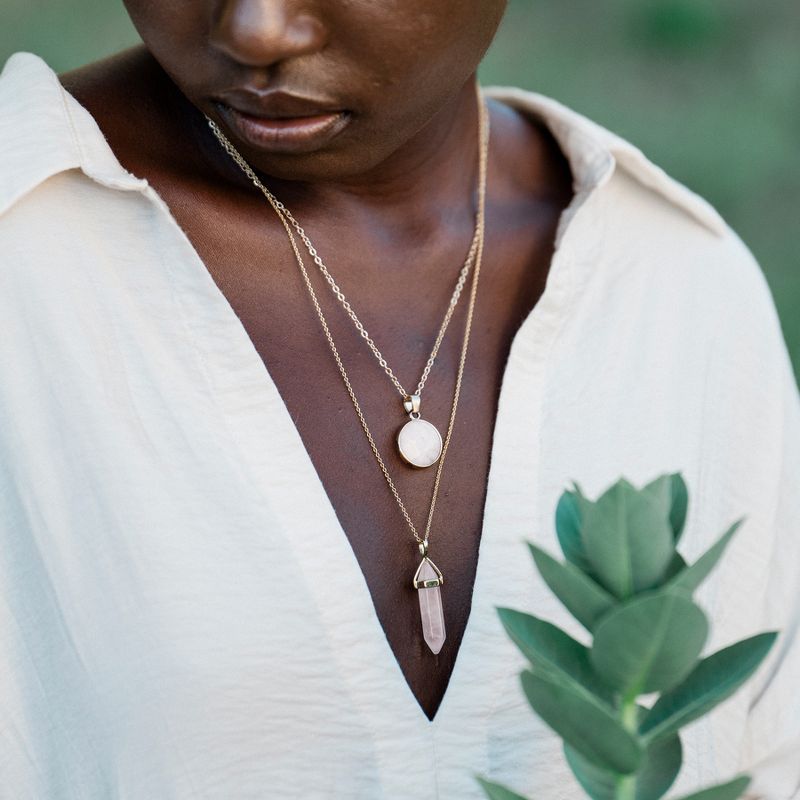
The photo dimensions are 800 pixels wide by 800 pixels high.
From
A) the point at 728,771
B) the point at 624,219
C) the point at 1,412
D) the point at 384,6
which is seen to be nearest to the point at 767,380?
the point at 624,219

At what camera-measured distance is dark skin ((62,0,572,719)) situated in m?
1.01

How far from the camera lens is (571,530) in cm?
71

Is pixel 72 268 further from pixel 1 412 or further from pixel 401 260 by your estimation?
pixel 401 260

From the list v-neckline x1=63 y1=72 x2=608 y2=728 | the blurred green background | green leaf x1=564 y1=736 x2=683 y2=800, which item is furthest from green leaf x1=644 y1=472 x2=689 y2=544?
the blurred green background

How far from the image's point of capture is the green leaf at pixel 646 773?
0.71 m

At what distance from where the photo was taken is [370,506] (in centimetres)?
117

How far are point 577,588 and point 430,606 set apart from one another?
1.63 feet

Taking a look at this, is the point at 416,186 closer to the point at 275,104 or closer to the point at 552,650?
the point at 275,104

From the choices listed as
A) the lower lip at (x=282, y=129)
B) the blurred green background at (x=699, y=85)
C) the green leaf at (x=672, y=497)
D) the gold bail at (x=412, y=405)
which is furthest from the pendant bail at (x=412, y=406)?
the blurred green background at (x=699, y=85)

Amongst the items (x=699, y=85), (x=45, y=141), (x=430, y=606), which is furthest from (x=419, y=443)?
(x=699, y=85)

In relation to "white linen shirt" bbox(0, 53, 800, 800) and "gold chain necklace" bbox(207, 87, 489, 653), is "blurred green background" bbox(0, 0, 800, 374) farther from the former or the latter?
"white linen shirt" bbox(0, 53, 800, 800)

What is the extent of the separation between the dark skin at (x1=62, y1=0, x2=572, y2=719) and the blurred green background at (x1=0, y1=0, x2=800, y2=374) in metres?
1.83

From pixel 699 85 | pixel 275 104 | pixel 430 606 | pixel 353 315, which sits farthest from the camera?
pixel 699 85

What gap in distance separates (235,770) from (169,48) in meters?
0.54
